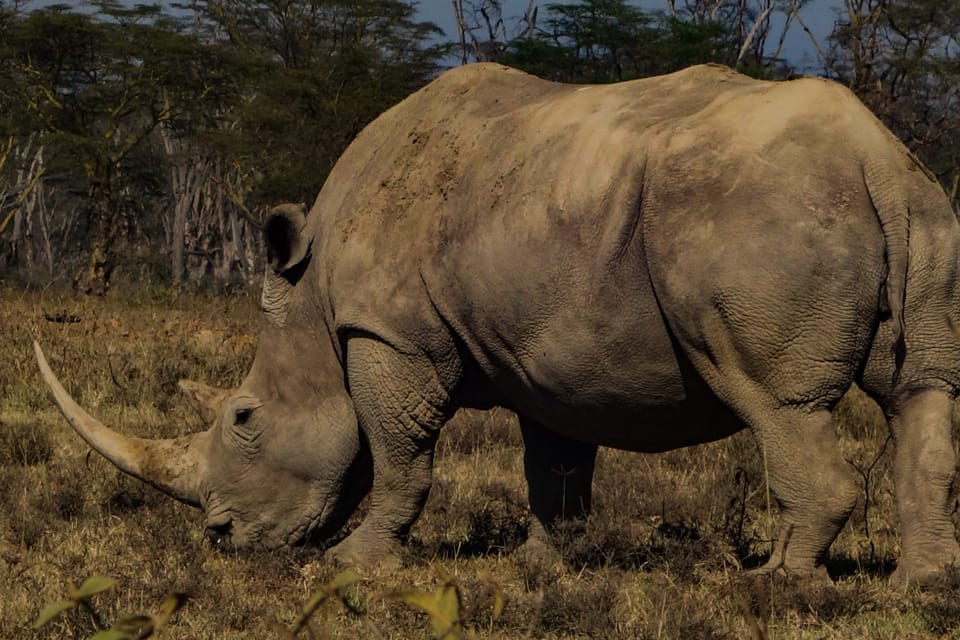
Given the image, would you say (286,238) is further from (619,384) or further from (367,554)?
(619,384)

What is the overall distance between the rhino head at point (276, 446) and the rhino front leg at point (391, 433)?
17 cm

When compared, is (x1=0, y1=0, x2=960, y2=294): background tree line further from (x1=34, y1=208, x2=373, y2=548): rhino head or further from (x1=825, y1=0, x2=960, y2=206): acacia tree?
(x1=34, y1=208, x2=373, y2=548): rhino head

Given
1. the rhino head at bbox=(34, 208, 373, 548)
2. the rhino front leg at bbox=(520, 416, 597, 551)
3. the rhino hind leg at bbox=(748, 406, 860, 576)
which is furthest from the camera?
the rhino front leg at bbox=(520, 416, 597, 551)

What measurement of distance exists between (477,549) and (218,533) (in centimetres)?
108

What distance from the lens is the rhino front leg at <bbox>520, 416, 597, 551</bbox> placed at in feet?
21.2

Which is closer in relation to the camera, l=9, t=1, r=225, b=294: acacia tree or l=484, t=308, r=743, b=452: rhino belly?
l=484, t=308, r=743, b=452: rhino belly

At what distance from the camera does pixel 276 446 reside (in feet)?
20.3

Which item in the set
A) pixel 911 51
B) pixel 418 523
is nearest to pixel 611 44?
pixel 911 51

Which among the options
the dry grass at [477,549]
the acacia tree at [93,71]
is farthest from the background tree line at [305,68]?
the dry grass at [477,549]

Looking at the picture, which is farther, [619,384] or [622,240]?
[619,384]

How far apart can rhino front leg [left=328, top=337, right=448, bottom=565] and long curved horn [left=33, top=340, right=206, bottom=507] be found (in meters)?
0.71

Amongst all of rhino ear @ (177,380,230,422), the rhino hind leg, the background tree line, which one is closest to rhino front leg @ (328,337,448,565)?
rhino ear @ (177,380,230,422)

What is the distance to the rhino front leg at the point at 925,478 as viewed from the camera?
484 cm

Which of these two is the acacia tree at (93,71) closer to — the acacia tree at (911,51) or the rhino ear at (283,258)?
the acacia tree at (911,51)
